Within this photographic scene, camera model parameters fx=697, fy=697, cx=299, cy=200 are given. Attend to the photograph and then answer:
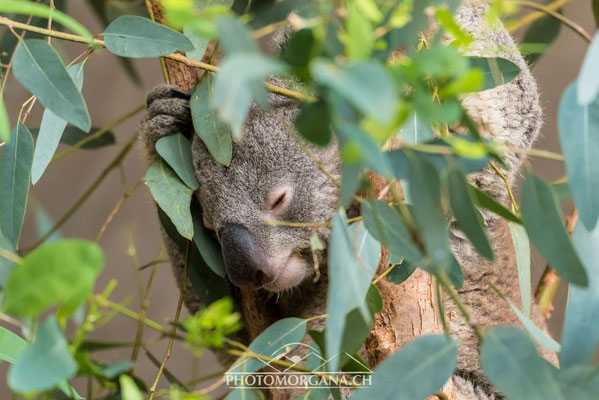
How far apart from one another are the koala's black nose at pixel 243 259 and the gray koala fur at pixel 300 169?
23mm

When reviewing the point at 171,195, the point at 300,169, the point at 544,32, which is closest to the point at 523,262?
the point at 300,169

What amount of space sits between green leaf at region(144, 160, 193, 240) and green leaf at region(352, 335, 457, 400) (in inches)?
23.9

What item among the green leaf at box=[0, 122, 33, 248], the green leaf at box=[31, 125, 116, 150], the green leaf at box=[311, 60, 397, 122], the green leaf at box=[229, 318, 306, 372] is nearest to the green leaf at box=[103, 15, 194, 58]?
the green leaf at box=[0, 122, 33, 248]

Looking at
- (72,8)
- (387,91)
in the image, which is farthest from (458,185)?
(72,8)

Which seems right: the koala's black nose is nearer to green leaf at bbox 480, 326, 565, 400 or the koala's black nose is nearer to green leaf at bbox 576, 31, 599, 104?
green leaf at bbox 480, 326, 565, 400

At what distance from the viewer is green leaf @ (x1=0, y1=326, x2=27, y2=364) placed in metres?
1.02

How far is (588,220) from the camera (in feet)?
2.51

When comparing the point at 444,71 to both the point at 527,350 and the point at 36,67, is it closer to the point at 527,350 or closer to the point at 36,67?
the point at 527,350

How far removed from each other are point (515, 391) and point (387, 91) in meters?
0.40

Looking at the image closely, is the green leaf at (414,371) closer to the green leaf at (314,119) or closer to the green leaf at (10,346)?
the green leaf at (314,119)

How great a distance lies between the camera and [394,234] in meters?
0.84

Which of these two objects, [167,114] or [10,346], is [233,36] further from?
[167,114]

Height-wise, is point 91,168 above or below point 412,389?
below

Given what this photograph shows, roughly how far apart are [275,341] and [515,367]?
0.41 m
